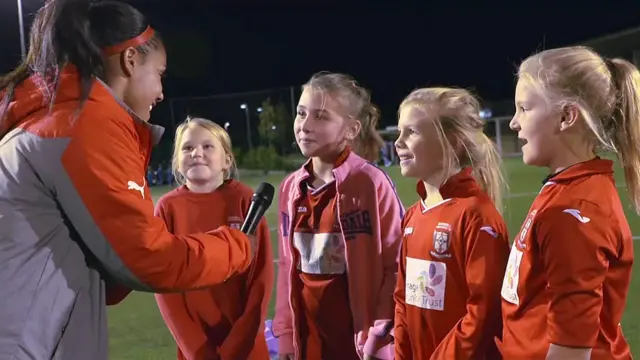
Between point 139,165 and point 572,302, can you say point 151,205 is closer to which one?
point 139,165

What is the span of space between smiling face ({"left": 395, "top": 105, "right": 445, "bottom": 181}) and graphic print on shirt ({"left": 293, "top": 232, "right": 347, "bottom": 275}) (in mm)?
456

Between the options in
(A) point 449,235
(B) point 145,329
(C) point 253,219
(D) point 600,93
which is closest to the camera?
(D) point 600,93

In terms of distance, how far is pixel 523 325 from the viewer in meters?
1.99

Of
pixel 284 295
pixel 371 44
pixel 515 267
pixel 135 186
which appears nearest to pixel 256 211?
pixel 135 186

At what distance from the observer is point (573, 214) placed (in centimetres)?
181

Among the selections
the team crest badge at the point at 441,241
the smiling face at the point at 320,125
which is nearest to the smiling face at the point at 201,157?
the smiling face at the point at 320,125

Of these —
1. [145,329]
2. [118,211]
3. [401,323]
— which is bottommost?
[145,329]

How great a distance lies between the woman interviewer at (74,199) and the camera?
1.63m

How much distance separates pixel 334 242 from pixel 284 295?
1.42 feet

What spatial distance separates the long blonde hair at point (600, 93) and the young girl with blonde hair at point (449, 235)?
47 centimetres

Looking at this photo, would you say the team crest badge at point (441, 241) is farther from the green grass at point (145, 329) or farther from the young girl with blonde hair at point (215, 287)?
the green grass at point (145, 329)

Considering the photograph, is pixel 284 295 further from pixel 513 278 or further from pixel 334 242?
pixel 513 278

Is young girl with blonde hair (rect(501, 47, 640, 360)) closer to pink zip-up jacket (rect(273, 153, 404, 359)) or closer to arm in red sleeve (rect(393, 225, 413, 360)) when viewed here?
arm in red sleeve (rect(393, 225, 413, 360))

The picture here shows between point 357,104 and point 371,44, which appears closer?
point 357,104
